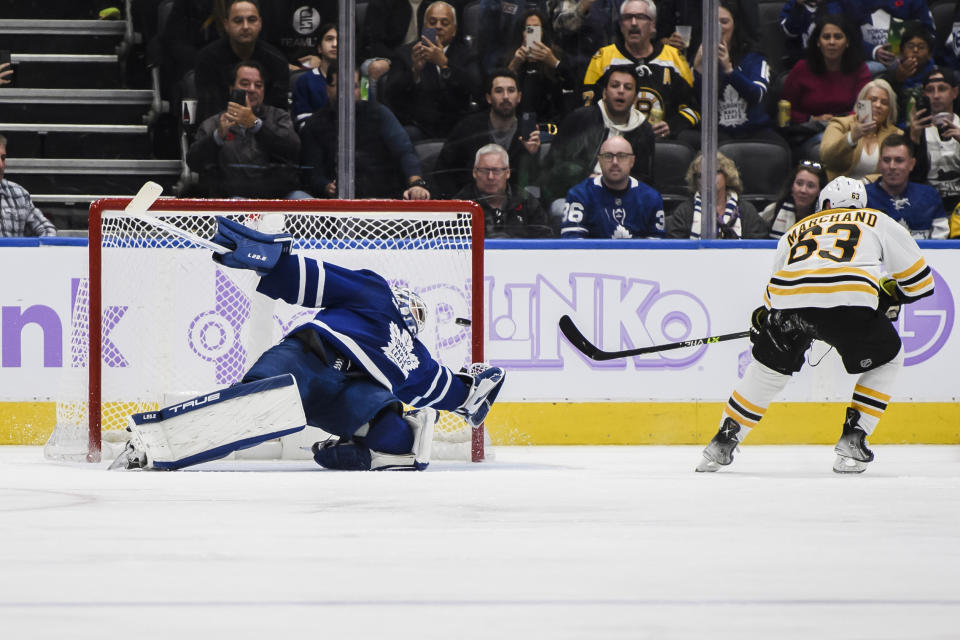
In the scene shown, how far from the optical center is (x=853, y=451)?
174 inches

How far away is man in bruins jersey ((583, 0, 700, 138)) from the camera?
6113 millimetres

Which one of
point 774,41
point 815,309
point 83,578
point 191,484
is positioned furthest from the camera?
point 774,41

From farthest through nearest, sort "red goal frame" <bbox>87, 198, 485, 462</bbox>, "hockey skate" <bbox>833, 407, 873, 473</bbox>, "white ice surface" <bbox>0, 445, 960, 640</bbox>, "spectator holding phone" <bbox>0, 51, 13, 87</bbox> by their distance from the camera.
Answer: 1. "spectator holding phone" <bbox>0, 51, 13, 87</bbox>
2. "red goal frame" <bbox>87, 198, 485, 462</bbox>
3. "hockey skate" <bbox>833, 407, 873, 473</bbox>
4. "white ice surface" <bbox>0, 445, 960, 640</bbox>

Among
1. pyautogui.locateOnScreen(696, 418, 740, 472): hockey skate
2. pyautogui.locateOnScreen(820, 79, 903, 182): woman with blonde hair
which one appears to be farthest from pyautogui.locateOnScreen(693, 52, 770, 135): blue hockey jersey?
pyautogui.locateOnScreen(696, 418, 740, 472): hockey skate

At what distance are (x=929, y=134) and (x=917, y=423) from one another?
140 centimetres

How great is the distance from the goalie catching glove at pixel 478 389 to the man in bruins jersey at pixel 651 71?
1.86 meters

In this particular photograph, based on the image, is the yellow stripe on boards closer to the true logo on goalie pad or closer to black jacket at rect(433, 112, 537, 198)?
black jacket at rect(433, 112, 537, 198)

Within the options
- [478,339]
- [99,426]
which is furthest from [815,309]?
[99,426]

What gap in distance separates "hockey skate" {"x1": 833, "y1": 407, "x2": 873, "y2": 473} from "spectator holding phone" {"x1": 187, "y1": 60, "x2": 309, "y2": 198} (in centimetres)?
251

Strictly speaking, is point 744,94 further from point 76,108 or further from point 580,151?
point 76,108

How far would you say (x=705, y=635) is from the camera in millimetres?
1878

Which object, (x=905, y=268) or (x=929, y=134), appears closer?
(x=905, y=268)

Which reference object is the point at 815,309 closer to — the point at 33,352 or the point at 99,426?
the point at 99,426

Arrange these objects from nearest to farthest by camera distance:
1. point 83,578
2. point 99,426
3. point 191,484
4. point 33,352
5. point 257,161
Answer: point 83,578 < point 191,484 < point 99,426 < point 33,352 < point 257,161
